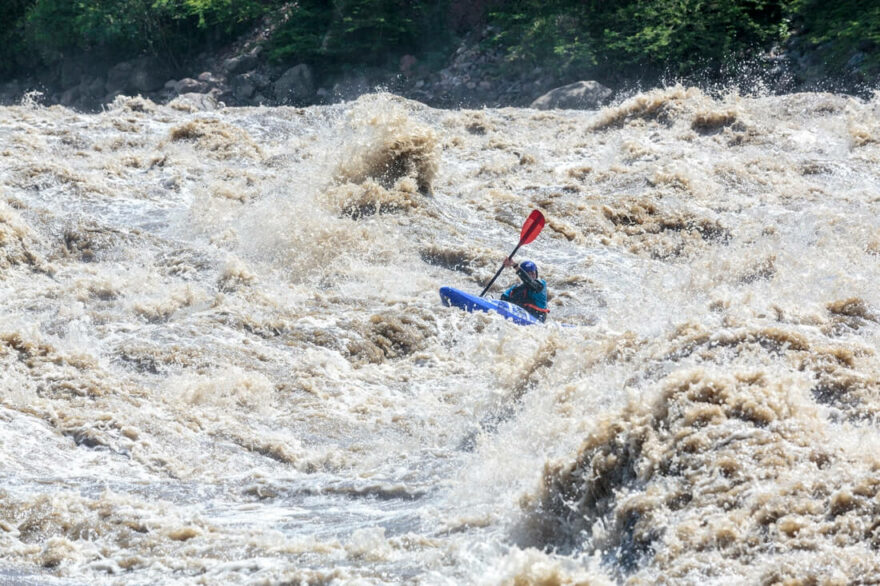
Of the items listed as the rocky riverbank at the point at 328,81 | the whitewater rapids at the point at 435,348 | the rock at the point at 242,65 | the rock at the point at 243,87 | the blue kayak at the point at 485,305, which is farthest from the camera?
the rock at the point at 242,65

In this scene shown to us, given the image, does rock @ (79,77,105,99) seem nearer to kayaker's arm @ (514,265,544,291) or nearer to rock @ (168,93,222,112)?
rock @ (168,93,222,112)

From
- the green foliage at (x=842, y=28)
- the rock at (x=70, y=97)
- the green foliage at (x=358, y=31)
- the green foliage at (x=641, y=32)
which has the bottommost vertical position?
the rock at (x=70, y=97)

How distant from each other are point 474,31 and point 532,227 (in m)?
14.8

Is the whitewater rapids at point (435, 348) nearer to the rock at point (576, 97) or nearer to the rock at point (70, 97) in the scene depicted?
the rock at point (576, 97)

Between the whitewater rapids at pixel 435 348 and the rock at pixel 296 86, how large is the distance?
22.9 feet

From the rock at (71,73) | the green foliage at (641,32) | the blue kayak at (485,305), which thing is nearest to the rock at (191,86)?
the rock at (71,73)

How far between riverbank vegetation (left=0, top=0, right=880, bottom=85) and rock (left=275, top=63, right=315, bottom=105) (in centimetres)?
52

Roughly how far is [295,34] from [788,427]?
22118 millimetres

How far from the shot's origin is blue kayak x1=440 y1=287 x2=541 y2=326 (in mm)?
10336

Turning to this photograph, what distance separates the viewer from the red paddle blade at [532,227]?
11742 millimetres

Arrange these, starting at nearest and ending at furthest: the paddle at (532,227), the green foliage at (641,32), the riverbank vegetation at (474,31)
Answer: the paddle at (532,227), the riverbank vegetation at (474,31), the green foliage at (641,32)

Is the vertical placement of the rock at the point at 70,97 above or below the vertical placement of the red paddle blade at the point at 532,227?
below

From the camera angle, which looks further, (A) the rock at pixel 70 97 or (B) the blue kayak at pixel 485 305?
(A) the rock at pixel 70 97

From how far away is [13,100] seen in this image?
27219mm
